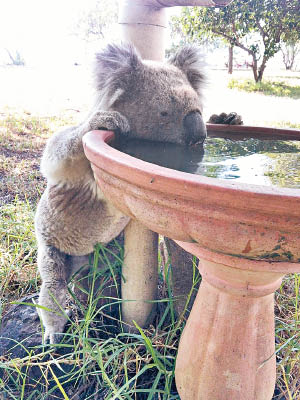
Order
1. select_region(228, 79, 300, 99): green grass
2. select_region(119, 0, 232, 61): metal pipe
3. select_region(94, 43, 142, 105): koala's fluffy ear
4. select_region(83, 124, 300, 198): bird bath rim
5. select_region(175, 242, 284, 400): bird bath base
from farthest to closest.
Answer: select_region(228, 79, 300, 99): green grass < select_region(119, 0, 232, 61): metal pipe < select_region(94, 43, 142, 105): koala's fluffy ear < select_region(175, 242, 284, 400): bird bath base < select_region(83, 124, 300, 198): bird bath rim

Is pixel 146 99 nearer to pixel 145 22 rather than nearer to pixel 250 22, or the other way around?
pixel 145 22

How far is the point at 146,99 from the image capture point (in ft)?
3.38

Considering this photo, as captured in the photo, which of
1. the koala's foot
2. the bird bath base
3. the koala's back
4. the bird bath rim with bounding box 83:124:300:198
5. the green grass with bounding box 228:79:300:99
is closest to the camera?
the bird bath rim with bounding box 83:124:300:198

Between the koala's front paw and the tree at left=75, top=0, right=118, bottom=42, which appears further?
the tree at left=75, top=0, right=118, bottom=42

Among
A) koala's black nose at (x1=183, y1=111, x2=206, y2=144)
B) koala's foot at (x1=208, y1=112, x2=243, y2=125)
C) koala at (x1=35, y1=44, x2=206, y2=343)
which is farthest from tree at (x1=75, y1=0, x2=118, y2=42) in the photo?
koala's black nose at (x1=183, y1=111, x2=206, y2=144)

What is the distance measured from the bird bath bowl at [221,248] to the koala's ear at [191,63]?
0.44 m

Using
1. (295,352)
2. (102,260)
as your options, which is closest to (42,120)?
(102,260)

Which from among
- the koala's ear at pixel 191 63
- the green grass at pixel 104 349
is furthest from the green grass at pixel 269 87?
the green grass at pixel 104 349

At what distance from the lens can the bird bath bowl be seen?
1.71 feet

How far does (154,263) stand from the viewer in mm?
1253

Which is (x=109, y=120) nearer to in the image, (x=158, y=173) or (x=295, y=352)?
(x=158, y=173)

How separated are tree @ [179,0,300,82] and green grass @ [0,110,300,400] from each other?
7312 mm

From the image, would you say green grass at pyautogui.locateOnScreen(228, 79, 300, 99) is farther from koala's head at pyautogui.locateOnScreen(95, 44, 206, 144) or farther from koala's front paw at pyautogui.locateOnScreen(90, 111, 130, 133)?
koala's front paw at pyautogui.locateOnScreen(90, 111, 130, 133)

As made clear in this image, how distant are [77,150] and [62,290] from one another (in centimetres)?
52
